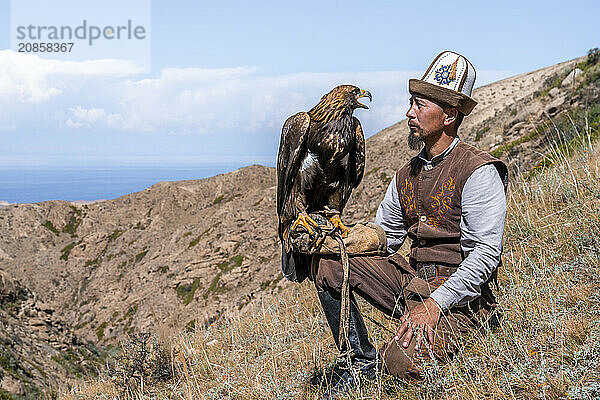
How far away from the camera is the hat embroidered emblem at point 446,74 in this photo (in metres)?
2.64

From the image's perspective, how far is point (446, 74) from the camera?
2.66 m

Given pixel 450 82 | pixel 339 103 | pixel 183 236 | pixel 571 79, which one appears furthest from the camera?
pixel 183 236

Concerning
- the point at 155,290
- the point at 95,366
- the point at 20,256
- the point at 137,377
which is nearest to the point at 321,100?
the point at 137,377

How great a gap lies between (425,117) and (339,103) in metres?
0.60

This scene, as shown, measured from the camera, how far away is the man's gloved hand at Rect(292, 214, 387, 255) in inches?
107

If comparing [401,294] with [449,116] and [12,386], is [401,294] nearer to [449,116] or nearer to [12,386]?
[449,116]

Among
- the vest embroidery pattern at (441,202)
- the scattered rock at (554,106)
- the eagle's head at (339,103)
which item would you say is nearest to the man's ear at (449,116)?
the vest embroidery pattern at (441,202)

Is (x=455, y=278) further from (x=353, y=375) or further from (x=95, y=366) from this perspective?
(x=95, y=366)

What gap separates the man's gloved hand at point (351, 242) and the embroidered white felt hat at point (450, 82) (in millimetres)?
846

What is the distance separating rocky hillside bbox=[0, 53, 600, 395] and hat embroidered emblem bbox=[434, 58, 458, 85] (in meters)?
6.46

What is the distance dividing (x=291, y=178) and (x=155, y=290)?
1828cm

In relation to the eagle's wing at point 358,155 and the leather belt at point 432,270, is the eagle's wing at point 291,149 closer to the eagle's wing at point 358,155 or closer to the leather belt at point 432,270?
the eagle's wing at point 358,155

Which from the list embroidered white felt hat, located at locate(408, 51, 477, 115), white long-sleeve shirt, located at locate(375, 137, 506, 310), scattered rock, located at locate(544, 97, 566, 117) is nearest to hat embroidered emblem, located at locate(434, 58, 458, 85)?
embroidered white felt hat, located at locate(408, 51, 477, 115)

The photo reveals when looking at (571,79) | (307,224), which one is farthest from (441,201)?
(571,79)
